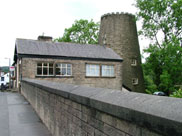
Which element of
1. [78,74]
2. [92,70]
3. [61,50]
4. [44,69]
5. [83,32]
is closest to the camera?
[44,69]

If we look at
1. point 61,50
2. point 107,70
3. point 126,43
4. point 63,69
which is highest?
point 126,43

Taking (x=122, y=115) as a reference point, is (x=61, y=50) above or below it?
above

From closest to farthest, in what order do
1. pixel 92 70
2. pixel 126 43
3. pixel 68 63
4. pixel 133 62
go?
1. pixel 68 63
2. pixel 92 70
3. pixel 126 43
4. pixel 133 62

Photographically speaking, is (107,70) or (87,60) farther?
(107,70)

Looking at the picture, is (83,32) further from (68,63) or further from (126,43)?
(68,63)

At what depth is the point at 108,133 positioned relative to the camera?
263 centimetres

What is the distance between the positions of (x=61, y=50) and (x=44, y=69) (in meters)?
3.57

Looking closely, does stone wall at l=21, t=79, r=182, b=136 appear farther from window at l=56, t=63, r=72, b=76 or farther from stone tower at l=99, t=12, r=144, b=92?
stone tower at l=99, t=12, r=144, b=92

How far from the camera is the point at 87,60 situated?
24625mm

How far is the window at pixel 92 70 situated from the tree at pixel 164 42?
807 centimetres

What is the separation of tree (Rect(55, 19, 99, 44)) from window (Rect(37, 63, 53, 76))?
25202mm

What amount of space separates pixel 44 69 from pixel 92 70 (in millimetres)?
6085

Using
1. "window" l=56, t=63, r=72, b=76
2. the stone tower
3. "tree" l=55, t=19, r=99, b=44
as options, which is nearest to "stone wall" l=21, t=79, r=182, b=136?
"window" l=56, t=63, r=72, b=76

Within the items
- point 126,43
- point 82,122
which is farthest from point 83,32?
point 82,122
